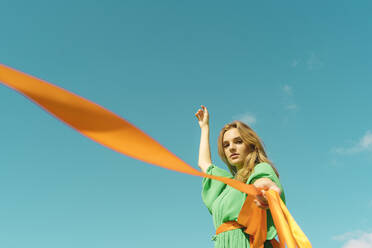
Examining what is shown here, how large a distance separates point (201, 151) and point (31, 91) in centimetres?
237

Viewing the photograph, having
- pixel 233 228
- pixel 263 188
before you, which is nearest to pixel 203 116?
pixel 233 228

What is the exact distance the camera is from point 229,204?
3098 mm

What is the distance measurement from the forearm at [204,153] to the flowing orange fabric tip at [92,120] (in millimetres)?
1739

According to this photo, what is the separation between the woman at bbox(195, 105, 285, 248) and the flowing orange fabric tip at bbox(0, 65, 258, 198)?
40.3 inches

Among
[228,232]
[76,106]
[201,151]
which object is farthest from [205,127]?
[76,106]

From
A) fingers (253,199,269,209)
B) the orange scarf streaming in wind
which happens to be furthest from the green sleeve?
the orange scarf streaming in wind

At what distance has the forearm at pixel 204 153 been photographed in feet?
12.4

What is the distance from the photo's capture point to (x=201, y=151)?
3.89 m

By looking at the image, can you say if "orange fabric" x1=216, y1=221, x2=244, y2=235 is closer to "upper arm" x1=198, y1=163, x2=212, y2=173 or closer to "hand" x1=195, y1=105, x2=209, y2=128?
"upper arm" x1=198, y1=163, x2=212, y2=173

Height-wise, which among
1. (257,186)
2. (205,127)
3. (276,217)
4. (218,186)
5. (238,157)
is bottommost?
(276,217)

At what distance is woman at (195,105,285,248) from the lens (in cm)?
280

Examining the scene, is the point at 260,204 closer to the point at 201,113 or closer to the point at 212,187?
the point at 212,187

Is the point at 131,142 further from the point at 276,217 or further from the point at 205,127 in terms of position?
the point at 205,127

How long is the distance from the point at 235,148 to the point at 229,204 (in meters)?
0.72
